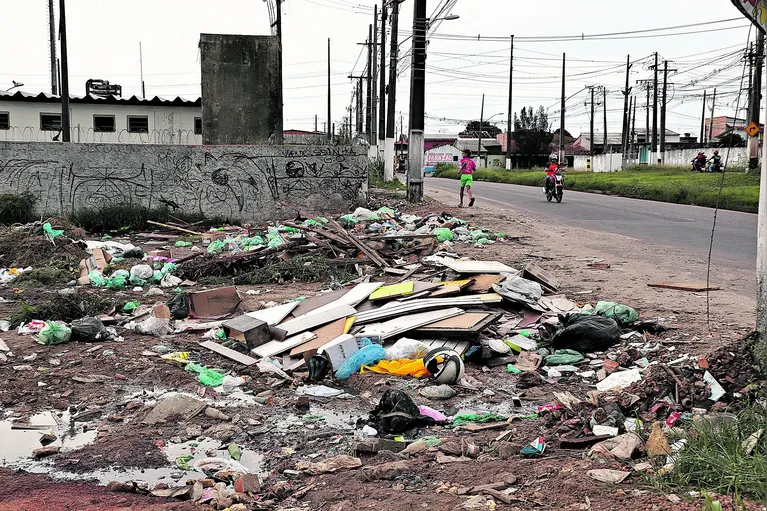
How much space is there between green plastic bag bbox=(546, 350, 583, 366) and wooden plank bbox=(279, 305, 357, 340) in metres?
2.00

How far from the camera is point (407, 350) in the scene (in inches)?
238

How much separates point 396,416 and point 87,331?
3.83 m

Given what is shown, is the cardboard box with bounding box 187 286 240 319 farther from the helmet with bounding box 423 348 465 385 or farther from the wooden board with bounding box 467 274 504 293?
the helmet with bounding box 423 348 465 385

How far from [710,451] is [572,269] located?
21.7 ft

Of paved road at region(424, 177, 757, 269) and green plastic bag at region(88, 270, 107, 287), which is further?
paved road at region(424, 177, 757, 269)

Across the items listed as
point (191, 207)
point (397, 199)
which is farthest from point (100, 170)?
point (397, 199)

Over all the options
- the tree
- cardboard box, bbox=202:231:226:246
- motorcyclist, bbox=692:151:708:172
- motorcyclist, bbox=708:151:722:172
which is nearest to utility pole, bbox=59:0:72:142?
cardboard box, bbox=202:231:226:246

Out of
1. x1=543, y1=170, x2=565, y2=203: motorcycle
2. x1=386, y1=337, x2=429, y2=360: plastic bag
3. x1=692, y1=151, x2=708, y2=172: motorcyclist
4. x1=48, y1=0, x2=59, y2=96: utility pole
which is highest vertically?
x1=48, y1=0, x2=59, y2=96: utility pole

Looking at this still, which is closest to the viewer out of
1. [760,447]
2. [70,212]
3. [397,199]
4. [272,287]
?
[760,447]

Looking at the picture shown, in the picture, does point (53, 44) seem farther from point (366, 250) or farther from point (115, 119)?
point (366, 250)

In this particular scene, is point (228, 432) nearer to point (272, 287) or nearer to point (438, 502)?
point (438, 502)

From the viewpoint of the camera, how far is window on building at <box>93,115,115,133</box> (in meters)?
30.2

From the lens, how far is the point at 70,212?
650 inches

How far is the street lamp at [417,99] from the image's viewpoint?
61.2 feet
